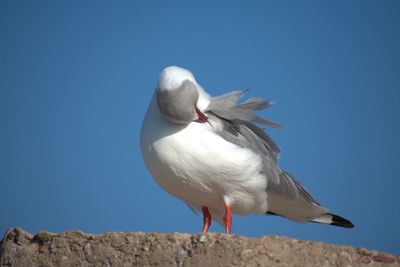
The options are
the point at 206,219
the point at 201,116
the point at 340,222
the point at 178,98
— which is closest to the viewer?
the point at 178,98

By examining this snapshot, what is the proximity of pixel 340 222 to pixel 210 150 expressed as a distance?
3.25 meters

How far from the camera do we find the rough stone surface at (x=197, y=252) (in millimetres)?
5227

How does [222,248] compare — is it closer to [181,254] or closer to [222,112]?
[181,254]

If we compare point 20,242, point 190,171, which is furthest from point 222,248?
point 190,171

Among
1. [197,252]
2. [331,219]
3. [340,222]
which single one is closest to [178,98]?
[197,252]

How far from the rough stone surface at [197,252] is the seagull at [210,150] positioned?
91.2 inches

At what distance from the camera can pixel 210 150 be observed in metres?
7.95

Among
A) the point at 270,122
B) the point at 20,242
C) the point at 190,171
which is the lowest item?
the point at 20,242

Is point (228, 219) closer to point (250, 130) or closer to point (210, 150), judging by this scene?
point (210, 150)

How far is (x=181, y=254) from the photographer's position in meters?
5.37

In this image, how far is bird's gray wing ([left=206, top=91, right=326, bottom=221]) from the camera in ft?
27.7

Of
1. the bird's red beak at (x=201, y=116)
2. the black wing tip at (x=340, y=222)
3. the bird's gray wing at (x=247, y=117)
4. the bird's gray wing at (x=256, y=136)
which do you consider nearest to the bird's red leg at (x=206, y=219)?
the bird's gray wing at (x=256, y=136)

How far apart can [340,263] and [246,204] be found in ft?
11.1

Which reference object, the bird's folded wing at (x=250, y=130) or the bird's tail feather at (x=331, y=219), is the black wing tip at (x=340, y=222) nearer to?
the bird's tail feather at (x=331, y=219)
